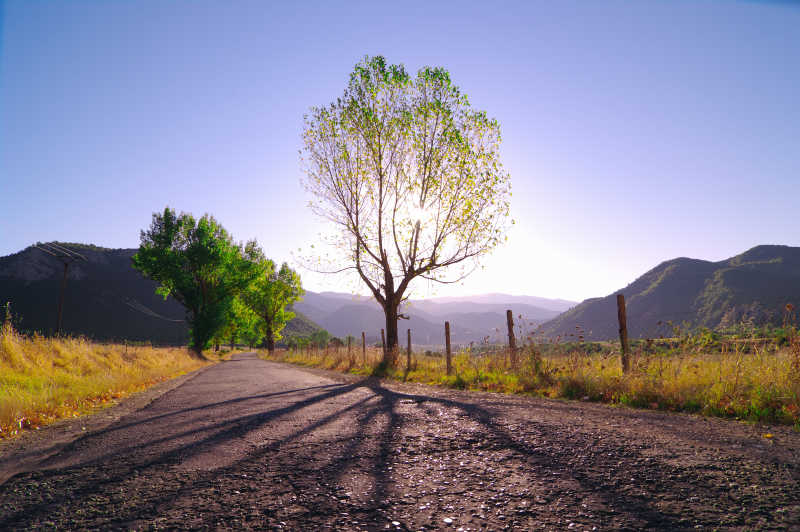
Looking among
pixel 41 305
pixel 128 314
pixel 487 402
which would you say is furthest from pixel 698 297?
pixel 41 305

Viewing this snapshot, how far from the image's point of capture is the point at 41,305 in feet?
277

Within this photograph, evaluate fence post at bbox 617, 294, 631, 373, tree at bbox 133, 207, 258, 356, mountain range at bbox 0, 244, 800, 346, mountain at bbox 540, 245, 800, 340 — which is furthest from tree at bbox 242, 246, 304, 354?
mountain at bbox 540, 245, 800, 340

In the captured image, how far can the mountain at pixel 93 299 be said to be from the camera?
272 ft

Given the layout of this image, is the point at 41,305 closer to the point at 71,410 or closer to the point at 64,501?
the point at 71,410

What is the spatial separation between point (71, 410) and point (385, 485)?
667 cm

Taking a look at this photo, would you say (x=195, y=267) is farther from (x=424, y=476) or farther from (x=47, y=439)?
(x=424, y=476)

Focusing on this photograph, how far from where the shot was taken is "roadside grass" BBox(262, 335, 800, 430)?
523 centimetres

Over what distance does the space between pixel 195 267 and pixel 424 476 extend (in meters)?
34.6

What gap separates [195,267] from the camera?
32844mm

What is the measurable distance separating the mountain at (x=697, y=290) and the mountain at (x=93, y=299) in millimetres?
88618

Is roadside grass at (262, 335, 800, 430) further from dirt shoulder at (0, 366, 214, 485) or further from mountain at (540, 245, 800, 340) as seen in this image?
mountain at (540, 245, 800, 340)

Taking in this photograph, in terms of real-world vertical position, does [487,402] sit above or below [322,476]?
below

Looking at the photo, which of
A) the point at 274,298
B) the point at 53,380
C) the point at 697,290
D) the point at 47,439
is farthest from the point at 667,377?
the point at 697,290

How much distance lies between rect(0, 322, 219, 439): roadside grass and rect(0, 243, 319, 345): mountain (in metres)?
79.3
